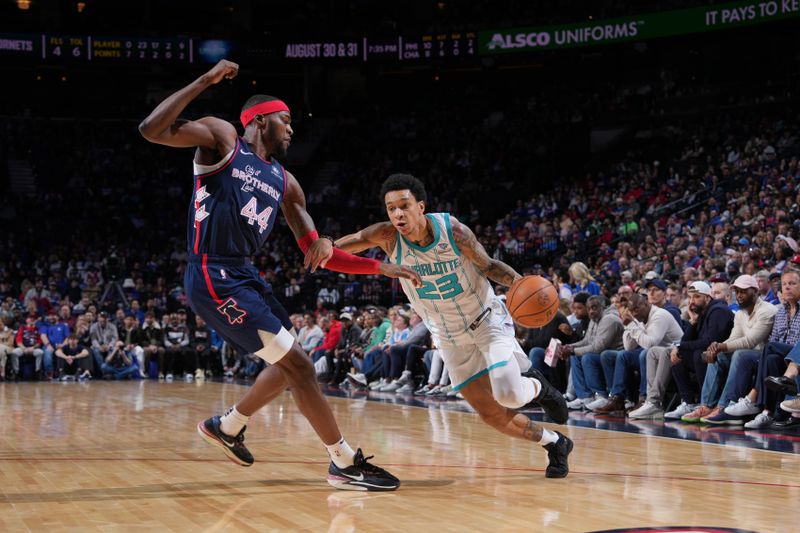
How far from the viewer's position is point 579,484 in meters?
4.99

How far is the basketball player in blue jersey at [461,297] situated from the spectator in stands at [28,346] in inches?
530

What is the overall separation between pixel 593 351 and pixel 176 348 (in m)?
10.6

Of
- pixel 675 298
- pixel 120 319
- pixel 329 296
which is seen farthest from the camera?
Result: pixel 329 296

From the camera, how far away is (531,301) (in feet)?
17.2

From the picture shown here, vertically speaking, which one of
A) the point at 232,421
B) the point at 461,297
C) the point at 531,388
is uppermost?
the point at 461,297

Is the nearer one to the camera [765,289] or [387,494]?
[387,494]

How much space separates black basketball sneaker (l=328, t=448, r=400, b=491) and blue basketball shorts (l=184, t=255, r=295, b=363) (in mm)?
728

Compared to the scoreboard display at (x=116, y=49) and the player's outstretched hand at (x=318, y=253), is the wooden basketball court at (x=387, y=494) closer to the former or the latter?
the player's outstretched hand at (x=318, y=253)

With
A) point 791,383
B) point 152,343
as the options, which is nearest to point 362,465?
point 791,383

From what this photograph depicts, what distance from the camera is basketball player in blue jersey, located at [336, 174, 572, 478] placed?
5.25 metres

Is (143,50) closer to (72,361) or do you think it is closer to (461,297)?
(72,361)

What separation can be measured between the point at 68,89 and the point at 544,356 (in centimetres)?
2552

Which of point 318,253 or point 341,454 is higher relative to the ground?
point 318,253

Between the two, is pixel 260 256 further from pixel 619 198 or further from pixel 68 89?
pixel 68 89
